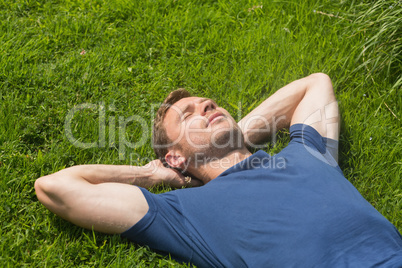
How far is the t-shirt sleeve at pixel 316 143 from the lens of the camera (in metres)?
3.81

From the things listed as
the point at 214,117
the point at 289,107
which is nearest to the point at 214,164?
the point at 214,117

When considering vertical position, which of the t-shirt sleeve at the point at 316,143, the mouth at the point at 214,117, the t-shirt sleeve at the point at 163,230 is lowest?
the t-shirt sleeve at the point at 163,230

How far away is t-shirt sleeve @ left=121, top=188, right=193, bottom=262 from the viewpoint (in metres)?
3.29

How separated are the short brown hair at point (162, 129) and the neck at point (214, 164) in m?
0.34

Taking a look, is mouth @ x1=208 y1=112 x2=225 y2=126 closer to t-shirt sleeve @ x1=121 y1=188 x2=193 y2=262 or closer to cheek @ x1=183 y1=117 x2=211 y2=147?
cheek @ x1=183 y1=117 x2=211 y2=147

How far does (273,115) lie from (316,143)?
2.06ft

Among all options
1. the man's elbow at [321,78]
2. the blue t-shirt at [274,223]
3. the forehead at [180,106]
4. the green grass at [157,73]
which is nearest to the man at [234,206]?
the blue t-shirt at [274,223]

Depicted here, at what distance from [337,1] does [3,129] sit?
3.79 meters

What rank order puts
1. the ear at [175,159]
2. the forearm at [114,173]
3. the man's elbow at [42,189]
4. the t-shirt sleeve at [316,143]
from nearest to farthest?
the man's elbow at [42,189] → the forearm at [114,173] → the t-shirt sleeve at [316,143] → the ear at [175,159]

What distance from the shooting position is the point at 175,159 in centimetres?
399

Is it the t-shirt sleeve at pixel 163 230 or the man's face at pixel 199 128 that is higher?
the man's face at pixel 199 128

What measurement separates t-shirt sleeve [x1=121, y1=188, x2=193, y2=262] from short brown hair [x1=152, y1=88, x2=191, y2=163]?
77 centimetres

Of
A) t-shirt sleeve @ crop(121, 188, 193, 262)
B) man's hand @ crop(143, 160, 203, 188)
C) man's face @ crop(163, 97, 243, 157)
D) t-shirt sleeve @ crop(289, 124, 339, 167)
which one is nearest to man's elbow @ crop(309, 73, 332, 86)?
t-shirt sleeve @ crop(289, 124, 339, 167)

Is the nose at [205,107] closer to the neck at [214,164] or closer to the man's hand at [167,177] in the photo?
the neck at [214,164]
